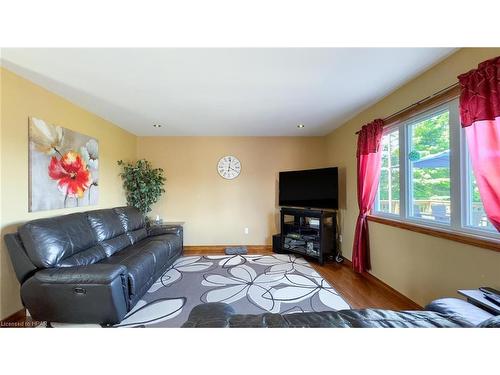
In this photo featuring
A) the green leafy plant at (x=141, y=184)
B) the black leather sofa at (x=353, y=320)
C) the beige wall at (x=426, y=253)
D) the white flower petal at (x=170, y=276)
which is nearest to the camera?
the black leather sofa at (x=353, y=320)

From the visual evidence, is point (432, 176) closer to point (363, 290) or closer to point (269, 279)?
point (363, 290)

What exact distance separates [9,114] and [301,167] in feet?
13.5

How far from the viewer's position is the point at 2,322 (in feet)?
5.58

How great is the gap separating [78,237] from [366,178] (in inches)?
139

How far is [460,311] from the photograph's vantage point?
96cm

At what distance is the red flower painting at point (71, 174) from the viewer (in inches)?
86.7

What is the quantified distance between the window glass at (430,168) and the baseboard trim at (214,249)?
101 inches

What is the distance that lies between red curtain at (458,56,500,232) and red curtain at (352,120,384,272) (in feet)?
3.42

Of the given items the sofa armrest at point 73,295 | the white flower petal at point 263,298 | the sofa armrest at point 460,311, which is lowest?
the white flower petal at point 263,298

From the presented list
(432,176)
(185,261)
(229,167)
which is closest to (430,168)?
(432,176)

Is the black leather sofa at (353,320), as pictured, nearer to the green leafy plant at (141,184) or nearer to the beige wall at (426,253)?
the beige wall at (426,253)

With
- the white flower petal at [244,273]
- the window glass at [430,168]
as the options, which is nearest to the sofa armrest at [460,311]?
the window glass at [430,168]
